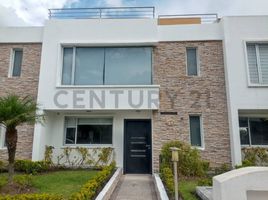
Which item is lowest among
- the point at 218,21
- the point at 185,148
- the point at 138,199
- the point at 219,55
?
the point at 138,199

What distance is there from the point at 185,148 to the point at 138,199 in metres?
4.06

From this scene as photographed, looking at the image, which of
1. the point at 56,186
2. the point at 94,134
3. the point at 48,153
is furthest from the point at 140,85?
the point at 56,186

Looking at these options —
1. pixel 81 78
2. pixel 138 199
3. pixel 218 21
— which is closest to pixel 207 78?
pixel 218 21

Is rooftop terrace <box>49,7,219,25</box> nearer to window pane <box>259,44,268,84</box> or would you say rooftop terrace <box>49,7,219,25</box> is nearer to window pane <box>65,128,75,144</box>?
window pane <box>259,44,268,84</box>

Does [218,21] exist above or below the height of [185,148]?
above

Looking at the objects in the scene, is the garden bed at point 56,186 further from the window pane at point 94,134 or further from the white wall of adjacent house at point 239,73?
the white wall of adjacent house at point 239,73

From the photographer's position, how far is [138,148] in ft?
40.7

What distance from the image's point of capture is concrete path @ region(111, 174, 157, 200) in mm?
7881

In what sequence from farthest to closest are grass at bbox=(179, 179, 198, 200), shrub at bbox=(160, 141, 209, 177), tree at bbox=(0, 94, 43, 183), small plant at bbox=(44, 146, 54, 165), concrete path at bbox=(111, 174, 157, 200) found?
small plant at bbox=(44, 146, 54, 165) < shrub at bbox=(160, 141, 209, 177) < concrete path at bbox=(111, 174, 157, 200) < tree at bbox=(0, 94, 43, 183) < grass at bbox=(179, 179, 198, 200)

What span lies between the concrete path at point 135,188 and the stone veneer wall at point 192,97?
1265 mm

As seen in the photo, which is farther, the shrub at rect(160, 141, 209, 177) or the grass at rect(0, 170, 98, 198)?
the shrub at rect(160, 141, 209, 177)

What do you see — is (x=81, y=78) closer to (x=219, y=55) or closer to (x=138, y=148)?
(x=138, y=148)

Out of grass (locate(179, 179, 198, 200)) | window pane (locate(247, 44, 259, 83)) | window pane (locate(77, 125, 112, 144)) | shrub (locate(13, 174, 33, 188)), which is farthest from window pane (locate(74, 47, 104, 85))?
window pane (locate(247, 44, 259, 83))

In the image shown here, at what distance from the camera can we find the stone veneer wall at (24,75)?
12.4 m
